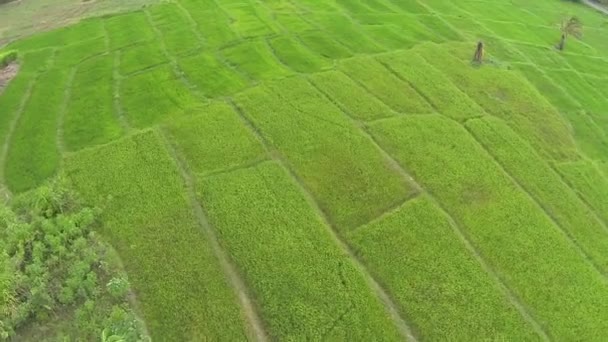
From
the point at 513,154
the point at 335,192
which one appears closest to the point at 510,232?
the point at 513,154

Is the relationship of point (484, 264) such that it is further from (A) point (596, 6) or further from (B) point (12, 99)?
(A) point (596, 6)

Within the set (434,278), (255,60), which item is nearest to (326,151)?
(434,278)

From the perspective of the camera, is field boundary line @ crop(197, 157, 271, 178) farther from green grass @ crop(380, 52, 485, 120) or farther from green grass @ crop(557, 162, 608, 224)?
green grass @ crop(557, 162, 608, 224)

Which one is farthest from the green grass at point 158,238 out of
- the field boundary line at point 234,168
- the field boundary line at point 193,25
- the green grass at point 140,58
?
the field boundary line at point 193,25

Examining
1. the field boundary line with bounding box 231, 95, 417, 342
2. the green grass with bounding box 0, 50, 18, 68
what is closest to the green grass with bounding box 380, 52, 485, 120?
the field boundary line with bounding box 231, 95, 417, 342

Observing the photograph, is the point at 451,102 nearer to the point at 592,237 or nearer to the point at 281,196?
→ the point at 592,237
